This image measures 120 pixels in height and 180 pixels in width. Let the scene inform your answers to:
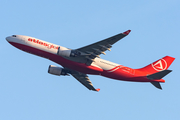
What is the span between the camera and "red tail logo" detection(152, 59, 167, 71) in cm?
5362

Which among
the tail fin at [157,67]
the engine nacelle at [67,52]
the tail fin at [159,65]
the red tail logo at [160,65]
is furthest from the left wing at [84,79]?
the red tail logo at [160,65]

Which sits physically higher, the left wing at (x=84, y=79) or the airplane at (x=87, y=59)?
the airplane at (x=87, y=59)

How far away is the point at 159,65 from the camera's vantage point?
53969 mm

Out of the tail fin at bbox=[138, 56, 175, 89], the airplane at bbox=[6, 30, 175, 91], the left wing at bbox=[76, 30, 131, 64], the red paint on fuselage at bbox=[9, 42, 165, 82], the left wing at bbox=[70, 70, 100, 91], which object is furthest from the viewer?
the left wing at bbox=[70, 70, 100, 91]

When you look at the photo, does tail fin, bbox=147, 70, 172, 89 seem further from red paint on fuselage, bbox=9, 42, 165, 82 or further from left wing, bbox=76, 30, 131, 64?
left wing, bbox=76, 30, 131, 64

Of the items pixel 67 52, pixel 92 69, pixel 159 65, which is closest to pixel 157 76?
pixel 159 65

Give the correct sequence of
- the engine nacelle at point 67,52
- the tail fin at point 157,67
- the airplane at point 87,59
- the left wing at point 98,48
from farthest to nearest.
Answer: the tail fin at point 157,67
the airplane at point 87,59
the engine nacelle at point 67,52
the left wing at point 98,48

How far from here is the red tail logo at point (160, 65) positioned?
53625mm

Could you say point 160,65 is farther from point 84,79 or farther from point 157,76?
point 84,79

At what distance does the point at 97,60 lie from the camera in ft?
162

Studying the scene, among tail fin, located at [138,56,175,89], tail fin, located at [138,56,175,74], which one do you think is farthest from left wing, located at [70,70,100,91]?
tail fin, located at [138,56,175,74]

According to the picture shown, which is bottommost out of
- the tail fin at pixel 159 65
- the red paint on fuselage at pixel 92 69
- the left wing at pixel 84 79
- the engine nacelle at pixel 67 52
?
the left wing at pixel 84 79

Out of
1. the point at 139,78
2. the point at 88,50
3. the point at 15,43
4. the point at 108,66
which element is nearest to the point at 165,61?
the point at 139,78

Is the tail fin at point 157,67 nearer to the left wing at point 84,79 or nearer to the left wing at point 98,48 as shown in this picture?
the left wing at point 98,48
